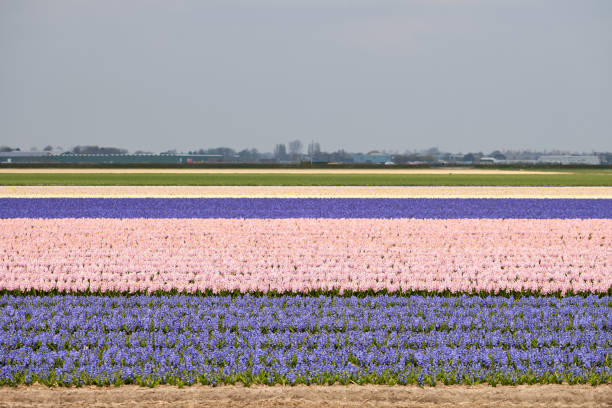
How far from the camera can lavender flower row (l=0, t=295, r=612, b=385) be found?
26.8ft

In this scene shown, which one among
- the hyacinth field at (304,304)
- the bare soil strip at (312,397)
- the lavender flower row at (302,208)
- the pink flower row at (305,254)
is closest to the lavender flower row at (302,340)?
the hyacinth field at (304,304)

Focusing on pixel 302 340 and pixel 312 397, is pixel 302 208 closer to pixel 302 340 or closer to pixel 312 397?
pixel 302 340

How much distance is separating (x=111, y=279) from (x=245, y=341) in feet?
16.7

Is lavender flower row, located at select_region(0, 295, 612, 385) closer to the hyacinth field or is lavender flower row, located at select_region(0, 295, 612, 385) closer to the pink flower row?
the hyacinth field

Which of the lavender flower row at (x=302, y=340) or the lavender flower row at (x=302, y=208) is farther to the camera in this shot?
the lavender flower row at (x=302, y=208)

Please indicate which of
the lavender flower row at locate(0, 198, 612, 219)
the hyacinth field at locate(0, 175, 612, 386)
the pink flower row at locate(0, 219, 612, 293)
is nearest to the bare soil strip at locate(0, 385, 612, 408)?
the hyacinth field at locate(0, 175, 612, 386)

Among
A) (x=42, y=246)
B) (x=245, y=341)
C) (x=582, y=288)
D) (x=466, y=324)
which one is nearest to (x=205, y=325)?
(x=245, y=341)

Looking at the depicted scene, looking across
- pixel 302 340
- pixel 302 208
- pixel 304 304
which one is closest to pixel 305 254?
pixel 304 304

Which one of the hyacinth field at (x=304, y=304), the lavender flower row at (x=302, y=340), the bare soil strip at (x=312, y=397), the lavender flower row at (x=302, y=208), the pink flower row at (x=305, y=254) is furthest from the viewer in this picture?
the lavender flower row at (x=302, y=208)

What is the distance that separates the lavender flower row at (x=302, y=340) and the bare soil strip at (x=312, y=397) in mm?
292

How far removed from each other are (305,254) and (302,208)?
14223 millimetres

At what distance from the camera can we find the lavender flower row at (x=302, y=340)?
816 cm

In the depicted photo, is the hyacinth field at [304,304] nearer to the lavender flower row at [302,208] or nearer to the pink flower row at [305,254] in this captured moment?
the pink flower row at [305,254]

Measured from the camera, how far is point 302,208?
31.1 m
